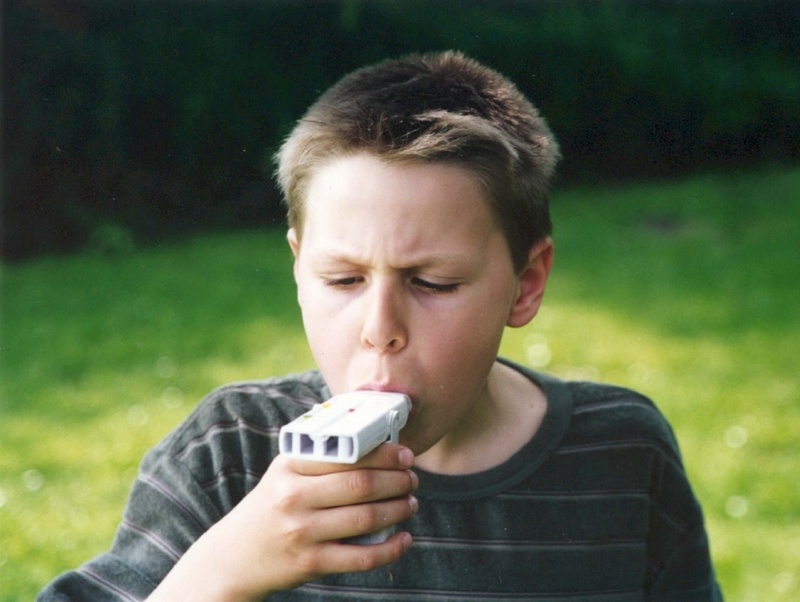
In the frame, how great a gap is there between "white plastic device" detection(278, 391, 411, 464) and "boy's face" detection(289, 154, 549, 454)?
0.60 feet

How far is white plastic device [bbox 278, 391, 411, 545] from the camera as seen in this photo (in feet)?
4.48

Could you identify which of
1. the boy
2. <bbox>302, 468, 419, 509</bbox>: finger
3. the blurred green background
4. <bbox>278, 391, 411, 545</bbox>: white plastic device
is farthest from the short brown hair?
the blurred green background

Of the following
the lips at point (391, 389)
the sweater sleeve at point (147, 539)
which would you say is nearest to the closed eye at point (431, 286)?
the lips at point (391, 389)

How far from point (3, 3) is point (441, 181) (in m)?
6.46

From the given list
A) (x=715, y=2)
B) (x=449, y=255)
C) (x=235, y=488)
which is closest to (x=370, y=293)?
(x=449, y=255)

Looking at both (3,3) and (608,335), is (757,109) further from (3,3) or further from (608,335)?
(3,3)

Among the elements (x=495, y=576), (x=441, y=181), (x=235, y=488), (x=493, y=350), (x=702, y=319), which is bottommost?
(x=702, y=319)

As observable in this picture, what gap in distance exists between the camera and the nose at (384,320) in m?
1.68

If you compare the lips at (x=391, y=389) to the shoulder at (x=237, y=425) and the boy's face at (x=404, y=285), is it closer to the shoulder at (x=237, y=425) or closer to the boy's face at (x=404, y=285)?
the boy's face at (x=404, y=285)

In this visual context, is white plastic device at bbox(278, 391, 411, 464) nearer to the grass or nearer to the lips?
the lips

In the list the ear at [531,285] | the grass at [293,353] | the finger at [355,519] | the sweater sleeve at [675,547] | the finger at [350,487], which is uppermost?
the ear at [531,285]

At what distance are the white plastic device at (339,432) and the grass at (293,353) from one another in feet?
7.31

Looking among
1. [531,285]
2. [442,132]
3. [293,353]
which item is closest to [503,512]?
[531,285]

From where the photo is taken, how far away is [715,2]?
11.9 m
